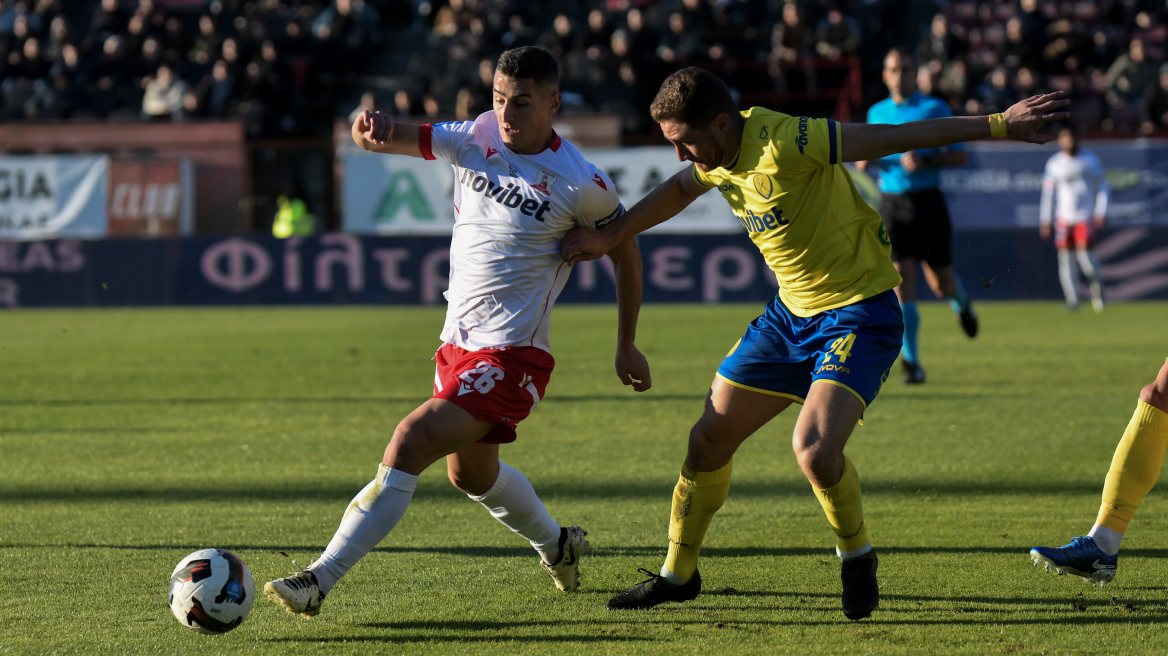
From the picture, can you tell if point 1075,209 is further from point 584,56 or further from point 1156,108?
point 584,56

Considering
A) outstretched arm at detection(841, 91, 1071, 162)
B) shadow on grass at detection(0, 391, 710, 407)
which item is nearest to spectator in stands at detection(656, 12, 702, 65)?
shadow on grass at detection(0, 391, 710, 407)

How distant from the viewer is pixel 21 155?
22.0 meters

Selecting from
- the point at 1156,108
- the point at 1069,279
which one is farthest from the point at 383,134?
the point at 1156,108

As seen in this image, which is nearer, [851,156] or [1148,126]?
[851,156]

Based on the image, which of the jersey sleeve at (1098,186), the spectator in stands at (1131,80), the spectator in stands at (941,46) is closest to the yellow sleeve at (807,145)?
the jersey sleeve at (1098,186)

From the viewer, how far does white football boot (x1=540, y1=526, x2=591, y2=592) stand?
14.9ft

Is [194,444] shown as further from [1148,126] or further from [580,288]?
[1148,126]

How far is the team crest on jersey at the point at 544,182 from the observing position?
4355 mm

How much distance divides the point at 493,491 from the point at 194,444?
155 inches

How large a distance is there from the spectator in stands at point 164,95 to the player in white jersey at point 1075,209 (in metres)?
14.8

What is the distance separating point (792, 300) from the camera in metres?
4.48

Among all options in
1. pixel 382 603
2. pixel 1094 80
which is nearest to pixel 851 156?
pixel 382 603

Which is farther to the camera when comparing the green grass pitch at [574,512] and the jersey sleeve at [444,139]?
the jersey sleeve at [444,139]

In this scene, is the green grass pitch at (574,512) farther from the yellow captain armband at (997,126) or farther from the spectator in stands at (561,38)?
the spectator in stands at (561,38)
